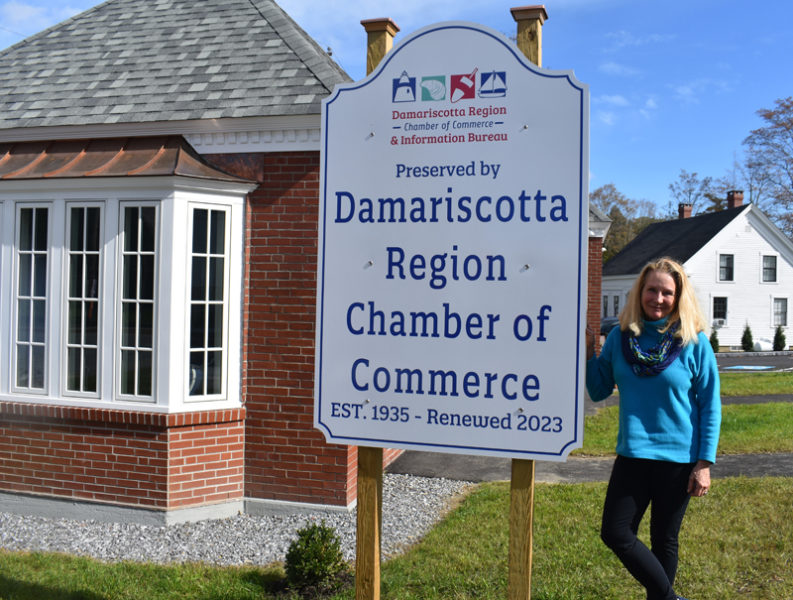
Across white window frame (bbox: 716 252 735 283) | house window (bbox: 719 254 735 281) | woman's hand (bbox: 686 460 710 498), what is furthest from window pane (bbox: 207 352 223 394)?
house window (bbox: 719 254 735 281)

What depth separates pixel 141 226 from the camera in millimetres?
6316

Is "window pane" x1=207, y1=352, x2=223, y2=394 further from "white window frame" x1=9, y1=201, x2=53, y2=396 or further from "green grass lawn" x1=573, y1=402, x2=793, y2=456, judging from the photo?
"green grass lawn" x1=573, y1=402, x2=793, y2=456

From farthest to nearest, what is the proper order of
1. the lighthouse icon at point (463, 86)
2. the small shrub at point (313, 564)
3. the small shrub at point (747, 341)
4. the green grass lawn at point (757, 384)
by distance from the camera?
the small shrub at point (747, 341)
the green grass lawn at point (757, 384)
the small shrub at point (313, 564)
the lighthouse icon at point (463, 86)

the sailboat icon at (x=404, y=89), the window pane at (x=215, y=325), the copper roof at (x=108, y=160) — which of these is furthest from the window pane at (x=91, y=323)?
the sailboat icon at (x=404, y=89)

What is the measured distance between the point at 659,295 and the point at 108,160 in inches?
207

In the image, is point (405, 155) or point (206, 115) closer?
point (405, 155)

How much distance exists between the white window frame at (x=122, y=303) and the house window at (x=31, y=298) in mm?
824

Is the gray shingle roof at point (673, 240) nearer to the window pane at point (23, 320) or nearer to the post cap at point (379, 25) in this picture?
the window pane at point (23, 320)

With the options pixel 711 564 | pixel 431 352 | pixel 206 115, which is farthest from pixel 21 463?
pixel 711 564

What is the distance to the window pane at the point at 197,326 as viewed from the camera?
20.8ft

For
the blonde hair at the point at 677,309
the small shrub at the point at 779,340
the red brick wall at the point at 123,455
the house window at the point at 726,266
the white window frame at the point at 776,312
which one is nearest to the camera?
the blonde hair at the point at 677,309

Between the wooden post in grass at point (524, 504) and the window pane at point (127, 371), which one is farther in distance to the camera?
the window pane at point (127, 371)

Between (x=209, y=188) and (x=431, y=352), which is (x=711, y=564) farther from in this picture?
(x=209, y=188)

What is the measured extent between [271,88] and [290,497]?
12.4ft
